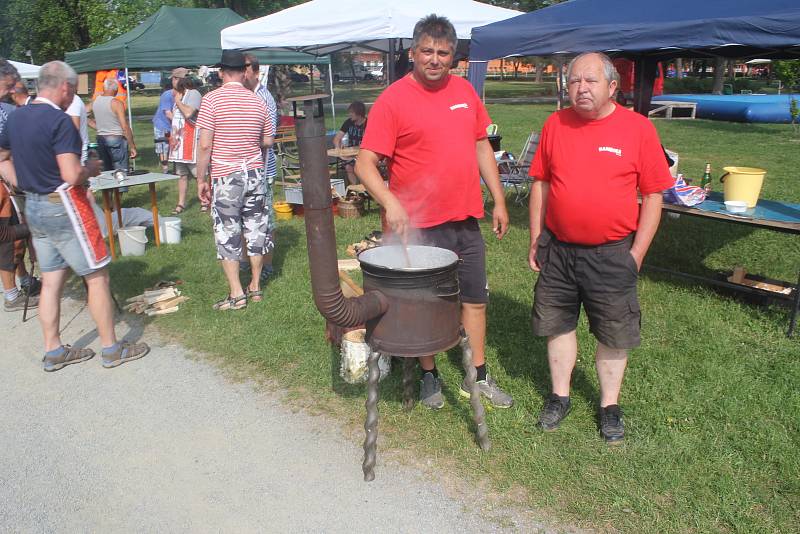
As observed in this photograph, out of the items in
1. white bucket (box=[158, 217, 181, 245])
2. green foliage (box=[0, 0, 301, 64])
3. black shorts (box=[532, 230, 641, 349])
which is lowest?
white bucket (box=[158, 217, 181, 245])

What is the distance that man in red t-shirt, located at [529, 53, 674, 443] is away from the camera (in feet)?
9.47

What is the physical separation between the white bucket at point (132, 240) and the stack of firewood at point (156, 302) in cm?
147

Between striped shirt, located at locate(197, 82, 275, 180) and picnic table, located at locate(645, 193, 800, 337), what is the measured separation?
3.51 m

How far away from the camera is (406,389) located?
145 inches

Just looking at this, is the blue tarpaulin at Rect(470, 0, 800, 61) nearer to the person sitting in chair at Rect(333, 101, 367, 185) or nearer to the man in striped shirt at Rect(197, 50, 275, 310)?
the person sitting in chair at Rect(333, 101, 367, 185)

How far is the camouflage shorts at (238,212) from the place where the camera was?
506cm

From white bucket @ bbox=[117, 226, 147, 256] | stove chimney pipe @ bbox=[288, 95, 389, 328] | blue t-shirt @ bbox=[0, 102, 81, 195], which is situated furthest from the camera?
white bucket @ bbox=[117, 226, 147, 256]

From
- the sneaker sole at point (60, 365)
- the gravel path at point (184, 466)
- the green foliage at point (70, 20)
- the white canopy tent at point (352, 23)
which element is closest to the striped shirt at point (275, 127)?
the white canopy tent at point (352, 23)

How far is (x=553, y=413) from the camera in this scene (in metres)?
3.44

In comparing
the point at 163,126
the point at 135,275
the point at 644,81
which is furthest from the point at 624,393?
the point at 163,126

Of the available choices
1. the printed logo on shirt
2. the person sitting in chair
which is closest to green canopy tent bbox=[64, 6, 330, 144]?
the person sitting in chair

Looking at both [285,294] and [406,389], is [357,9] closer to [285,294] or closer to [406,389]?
[285,294]

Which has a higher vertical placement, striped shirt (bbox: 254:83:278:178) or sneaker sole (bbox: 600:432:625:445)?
striped shirt (bbox: 254:83:278:178)

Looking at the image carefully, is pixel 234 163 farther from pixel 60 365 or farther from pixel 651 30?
→ pixel 651 30
